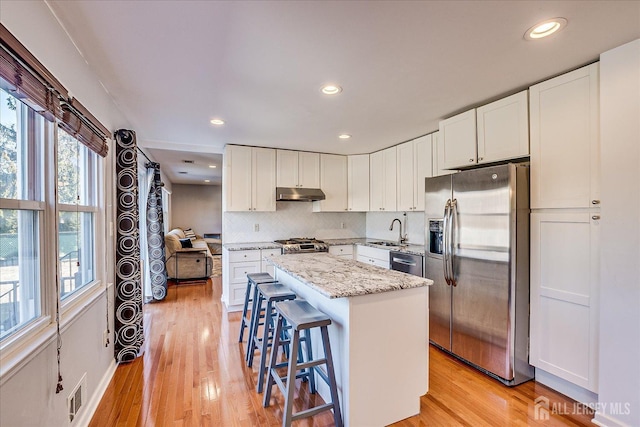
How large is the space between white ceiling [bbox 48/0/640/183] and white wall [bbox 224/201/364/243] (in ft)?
6.67

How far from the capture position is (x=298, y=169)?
4.70 m

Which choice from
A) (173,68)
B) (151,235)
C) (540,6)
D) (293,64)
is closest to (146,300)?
(151,235)

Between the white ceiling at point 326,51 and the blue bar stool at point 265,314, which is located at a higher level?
the white ceiling at point 326,51

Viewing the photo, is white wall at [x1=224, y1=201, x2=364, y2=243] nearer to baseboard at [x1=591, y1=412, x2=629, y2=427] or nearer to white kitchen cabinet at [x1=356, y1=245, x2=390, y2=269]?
white kitchen cabinet at [x1=356, y1=245, x2=390, y2=269]

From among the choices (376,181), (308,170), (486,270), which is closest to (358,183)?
(376,181)

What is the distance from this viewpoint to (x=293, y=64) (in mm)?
1983

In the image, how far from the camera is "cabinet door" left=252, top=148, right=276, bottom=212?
14.5 feet

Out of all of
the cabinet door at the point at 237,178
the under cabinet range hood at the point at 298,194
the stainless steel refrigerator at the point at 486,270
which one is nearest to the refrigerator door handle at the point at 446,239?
the stainless steel refrigerator at the point at 486,270

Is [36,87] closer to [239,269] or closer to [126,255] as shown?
Answer: [126,255]

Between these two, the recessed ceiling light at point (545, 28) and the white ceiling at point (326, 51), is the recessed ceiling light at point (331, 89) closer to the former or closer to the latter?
the white ceiling at point (326, 51)

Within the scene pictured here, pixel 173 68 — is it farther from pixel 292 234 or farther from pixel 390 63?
pixel 292 234

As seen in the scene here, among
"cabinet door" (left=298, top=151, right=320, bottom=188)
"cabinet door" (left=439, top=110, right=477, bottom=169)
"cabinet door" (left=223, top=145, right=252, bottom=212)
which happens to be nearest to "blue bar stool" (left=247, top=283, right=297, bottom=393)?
"cabinet door" (left=223, top=145, right=252, bottom=212)

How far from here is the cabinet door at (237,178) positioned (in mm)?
4273

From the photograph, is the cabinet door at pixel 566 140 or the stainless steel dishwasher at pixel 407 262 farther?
the stainless steel dishwasher at pixel 407 262
